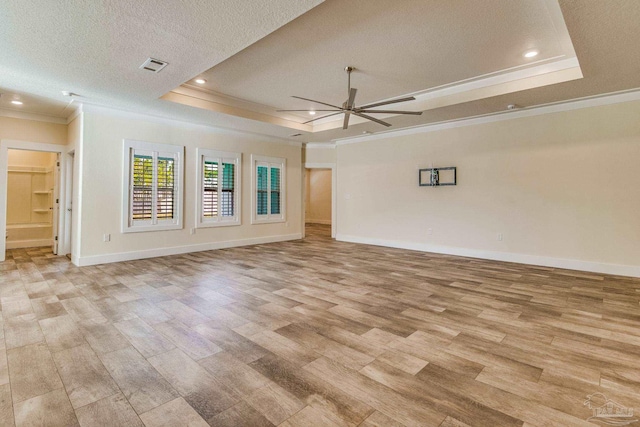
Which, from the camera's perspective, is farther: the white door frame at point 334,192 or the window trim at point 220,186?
the white door frame at point 334,192


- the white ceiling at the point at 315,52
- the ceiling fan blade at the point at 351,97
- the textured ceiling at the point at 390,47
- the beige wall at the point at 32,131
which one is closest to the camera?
the white ceiling at the point at 315,52

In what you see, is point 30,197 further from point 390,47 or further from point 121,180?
point 390,47

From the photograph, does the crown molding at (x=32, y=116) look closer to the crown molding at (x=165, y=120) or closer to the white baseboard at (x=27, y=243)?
the crown molding at (x=165, y=120)

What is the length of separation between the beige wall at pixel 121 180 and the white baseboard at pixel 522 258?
3564 mm

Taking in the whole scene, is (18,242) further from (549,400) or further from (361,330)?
(549,400)

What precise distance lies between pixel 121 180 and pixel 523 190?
24.4 ft

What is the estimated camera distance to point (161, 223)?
Result: 611cm

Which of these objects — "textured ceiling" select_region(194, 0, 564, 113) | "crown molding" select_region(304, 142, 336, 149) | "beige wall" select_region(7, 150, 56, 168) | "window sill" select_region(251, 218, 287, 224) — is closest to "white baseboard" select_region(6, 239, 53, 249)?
"beige wall" select_region(7, 150, 56, 168)

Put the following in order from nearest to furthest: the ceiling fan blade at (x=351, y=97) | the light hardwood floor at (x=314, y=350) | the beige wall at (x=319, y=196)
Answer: the light hardwood floor at (x=314, y=350) → the ceiling fan blade at (x=351, y=97) → the beige wall at (x=319, y=196)

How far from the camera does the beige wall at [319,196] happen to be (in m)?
13.2

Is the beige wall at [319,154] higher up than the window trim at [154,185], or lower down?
higher up

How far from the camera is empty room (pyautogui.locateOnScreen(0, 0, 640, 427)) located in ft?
6.21

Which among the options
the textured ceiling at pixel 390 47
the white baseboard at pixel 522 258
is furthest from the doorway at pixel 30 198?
the white baseboard at pixel 522 258

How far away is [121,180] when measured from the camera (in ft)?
18.4
